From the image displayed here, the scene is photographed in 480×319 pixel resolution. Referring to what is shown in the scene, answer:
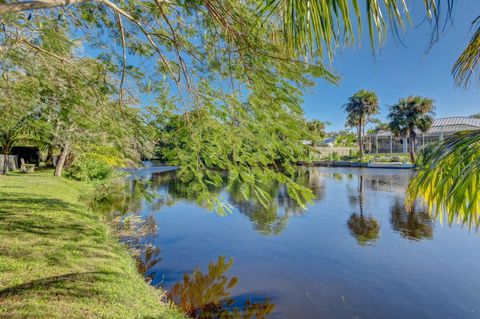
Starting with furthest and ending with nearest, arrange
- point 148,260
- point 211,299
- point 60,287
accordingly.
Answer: point 148,260 → point 211,299 → point 60,287

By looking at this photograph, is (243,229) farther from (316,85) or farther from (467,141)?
(467,141)

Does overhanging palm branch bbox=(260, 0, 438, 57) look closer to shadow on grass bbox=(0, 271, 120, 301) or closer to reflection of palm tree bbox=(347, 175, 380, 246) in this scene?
shadow on grass bbox=(0, 271, 120, 301)

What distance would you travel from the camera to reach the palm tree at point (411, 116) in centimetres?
3872

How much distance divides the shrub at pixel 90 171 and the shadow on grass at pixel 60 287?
1848 cm

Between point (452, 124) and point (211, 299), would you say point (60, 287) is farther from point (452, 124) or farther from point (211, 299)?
point (452, 124)

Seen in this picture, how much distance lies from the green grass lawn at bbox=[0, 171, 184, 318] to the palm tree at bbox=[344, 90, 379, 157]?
46.8 metres

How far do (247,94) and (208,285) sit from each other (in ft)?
17.4

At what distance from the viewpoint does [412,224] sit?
12.3 meters

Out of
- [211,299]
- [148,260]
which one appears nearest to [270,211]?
[148,260]

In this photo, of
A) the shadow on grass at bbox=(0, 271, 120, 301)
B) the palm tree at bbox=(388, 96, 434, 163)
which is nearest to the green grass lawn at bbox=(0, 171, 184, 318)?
the shadow on grass at bbox=(0, 271, 120, 301)

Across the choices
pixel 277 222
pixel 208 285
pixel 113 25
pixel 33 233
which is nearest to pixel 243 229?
pixel 277 222

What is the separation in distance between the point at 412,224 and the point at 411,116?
3256 centimetres

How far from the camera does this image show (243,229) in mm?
11984

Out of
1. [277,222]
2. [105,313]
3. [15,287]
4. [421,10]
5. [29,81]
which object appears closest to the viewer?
[421,10]
